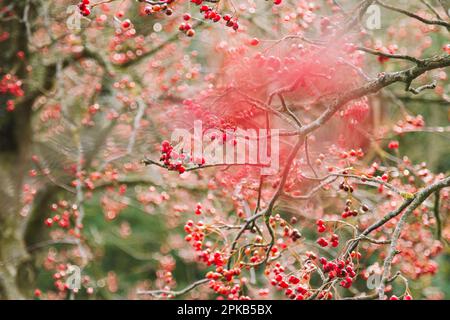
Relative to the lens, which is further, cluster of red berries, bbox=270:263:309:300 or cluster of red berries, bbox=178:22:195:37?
cluster of red berries, bbox=178:22:195:37

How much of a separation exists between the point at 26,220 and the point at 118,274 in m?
5.37

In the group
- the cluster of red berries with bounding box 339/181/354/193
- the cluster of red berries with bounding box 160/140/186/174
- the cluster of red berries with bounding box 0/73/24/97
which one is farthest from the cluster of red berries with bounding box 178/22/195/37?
the cluster of red berries with bounding box 0/73/24/97

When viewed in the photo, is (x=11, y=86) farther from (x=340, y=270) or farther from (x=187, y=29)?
(x=340, y=270)

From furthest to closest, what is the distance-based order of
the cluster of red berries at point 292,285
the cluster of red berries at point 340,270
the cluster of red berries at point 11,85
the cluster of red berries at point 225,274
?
the cluster of red berries at point 11,85 → the cluster of red berries at point 225,274 → the cluster of red berries at point 292,285 → the cluster of red berries at point 340,270

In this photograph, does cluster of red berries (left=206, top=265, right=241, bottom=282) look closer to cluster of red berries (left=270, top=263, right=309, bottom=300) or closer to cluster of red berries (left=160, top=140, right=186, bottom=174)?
cluster of red berries (left=270, top=263, right=309, bottom=300)

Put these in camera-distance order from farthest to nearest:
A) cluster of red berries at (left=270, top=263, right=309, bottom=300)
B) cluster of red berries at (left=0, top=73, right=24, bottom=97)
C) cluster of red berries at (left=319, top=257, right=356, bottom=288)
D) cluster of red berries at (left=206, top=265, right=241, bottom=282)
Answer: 1. cluster of red berries at (left=0, top=73, right=24, bottom=97)
2. cluster of red berries at (left=206, top=265, right=241, bottom=282)
3. cluster of red berries at (left=270, top=263, right=309, bottom=300)
4. cluster of red berries at (left=319, top=257, right=356, bottom=288)

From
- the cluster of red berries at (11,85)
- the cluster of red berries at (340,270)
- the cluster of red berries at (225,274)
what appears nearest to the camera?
the cluster of red berries at (340,270)

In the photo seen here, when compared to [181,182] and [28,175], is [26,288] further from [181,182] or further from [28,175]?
[181,182]

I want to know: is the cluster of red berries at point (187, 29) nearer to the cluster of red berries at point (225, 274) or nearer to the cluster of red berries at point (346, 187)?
the cluster of red berries at point (346, 187)

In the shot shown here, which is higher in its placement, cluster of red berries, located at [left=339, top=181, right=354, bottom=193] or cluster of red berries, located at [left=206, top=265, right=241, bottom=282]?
cluster of red berries, located at [left=339, top=181, right=354, bottom=193]

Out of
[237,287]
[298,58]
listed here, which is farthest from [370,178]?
[298,58]

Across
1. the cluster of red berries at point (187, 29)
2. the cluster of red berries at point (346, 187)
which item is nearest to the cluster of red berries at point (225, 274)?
the cluster of red berries at point (346, 187)

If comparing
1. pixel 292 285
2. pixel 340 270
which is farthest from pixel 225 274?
pixel 340 270
